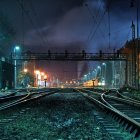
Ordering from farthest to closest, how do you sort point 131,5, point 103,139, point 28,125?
1. point 131,5
2. point 28,125
3. point 103,139

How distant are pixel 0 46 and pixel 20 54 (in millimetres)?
6515

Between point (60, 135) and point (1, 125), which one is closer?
point (60, 135)

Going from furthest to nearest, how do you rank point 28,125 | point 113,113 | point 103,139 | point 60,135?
1. point 113,113
2. point 28,125
3. point 60,135
4. point 103,139

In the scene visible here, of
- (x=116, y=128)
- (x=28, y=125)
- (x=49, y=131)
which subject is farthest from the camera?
(x=28, y=125)

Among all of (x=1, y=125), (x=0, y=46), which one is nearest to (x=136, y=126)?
(x=1, y=125)

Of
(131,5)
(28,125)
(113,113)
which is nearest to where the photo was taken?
(28,125)

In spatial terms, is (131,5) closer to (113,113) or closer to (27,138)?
(113,113)

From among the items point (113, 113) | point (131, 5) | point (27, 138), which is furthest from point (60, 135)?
point (131, 5)

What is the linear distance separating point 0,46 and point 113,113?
8197cm

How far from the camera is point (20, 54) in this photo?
100312 mm

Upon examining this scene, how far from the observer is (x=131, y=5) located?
46812 millimetres

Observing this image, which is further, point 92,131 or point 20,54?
point 20,54

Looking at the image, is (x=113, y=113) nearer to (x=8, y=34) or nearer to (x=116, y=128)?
(x=116, y=128)

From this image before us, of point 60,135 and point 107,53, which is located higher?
point 107,53
